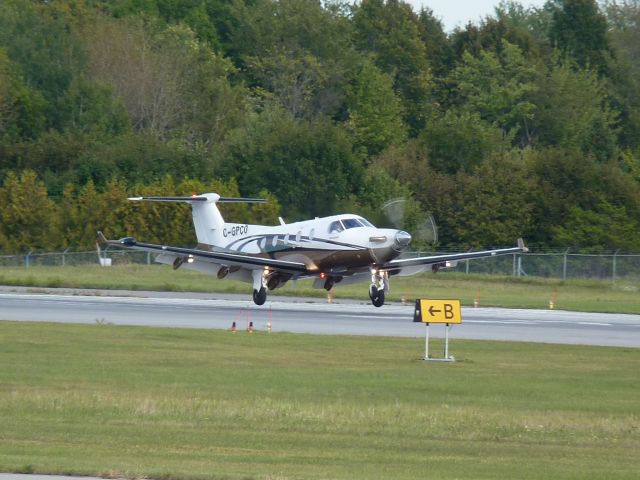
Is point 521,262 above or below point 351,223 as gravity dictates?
Answer: below

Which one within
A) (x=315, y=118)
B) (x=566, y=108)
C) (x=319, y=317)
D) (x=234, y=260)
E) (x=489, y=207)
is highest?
(x=566, y=108)

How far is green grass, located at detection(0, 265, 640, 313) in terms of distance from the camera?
53.9 metres

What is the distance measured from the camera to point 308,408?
21203mm

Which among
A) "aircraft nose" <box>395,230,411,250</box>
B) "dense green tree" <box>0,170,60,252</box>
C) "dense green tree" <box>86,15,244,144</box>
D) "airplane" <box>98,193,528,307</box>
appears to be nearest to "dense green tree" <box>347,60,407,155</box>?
"dense green tree" <box>86,15,244,144</box>

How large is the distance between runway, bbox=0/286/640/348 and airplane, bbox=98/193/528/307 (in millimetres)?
1186

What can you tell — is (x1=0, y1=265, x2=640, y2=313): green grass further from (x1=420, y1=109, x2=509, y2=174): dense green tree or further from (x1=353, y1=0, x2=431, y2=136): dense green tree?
(x1=353, y1=0, x2=431, y2=136): dense green tree

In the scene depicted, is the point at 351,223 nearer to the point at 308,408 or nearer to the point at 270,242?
the point at 270,242

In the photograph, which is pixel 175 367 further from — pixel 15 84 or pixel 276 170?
pixel 15 84

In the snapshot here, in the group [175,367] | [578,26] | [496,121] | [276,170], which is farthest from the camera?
[578,26]

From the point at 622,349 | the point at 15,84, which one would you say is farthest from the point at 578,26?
the point at 622,349

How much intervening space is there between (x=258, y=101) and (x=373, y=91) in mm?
10106

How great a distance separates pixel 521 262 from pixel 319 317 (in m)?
27.1

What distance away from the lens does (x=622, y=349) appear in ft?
105

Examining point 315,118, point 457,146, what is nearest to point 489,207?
point 457,146
